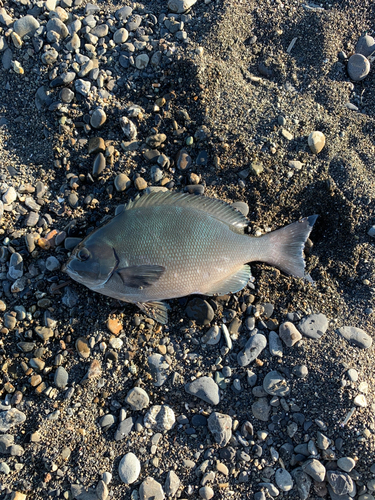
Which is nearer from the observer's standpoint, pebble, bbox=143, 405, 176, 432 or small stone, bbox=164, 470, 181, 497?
small stone, bbox=164, 470, 181, 497

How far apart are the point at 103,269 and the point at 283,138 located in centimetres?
217

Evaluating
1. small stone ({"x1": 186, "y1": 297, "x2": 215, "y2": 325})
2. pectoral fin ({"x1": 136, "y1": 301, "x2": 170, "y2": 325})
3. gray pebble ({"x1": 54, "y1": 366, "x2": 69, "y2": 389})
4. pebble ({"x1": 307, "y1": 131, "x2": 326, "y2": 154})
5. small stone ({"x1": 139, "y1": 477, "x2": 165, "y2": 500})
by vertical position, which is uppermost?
pebble ({"x1": 307, "y1": 131, "x2": 326, "y2": 154})

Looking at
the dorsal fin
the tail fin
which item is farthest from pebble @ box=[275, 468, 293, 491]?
the dorsal fin

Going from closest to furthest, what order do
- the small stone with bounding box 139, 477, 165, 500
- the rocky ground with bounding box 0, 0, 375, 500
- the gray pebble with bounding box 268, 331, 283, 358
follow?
the small stone with bounding box 139, 477, 165, 500 < the rocky ground with bounding box 0, 0, 375, 500 < the gray pebble with bounding box 268, 331, 283, 358

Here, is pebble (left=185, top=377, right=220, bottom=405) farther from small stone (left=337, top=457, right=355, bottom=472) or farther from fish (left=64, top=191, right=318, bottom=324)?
small stone (left=337, top=457, right=355, bottom=472)

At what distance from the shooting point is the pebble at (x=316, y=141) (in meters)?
3.59

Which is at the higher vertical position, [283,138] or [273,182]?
[283,138]

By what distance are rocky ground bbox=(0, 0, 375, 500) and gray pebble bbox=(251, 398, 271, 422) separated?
0.5 inches

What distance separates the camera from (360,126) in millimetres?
3785

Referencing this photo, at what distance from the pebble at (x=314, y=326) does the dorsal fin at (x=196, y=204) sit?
1043 millimetres

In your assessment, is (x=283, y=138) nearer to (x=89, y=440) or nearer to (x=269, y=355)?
(x=269, y=355)

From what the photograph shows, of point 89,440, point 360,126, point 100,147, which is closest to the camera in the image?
point 89,440

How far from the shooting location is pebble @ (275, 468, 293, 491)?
2.96 m

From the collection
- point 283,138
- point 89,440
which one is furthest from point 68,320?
point 283,138
